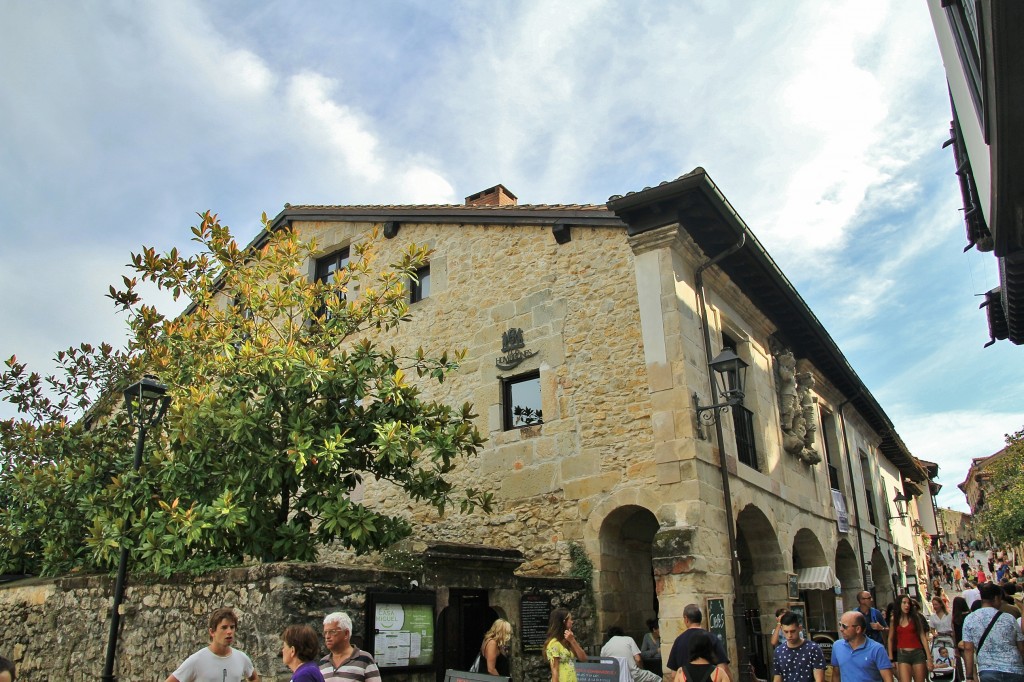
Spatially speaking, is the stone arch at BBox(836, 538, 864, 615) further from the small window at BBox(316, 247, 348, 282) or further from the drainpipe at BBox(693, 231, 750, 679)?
the small window at BBox(316, 247, 348, 282)

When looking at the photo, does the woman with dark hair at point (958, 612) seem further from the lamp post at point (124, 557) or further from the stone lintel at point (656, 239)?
the lamp post at point (124, 557)

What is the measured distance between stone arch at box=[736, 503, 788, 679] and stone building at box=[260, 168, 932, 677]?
3 centimetres

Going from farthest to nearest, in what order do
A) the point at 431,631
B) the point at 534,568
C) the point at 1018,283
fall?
the point at 534,568
the point at 1018,283
the point at 431,631

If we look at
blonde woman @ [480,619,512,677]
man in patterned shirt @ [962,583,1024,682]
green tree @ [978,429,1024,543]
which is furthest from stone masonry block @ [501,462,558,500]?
green tree @ [978,429,1024,543]

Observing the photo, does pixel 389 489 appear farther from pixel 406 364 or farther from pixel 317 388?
pixel 317 388

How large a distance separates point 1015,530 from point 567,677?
84.3 feet

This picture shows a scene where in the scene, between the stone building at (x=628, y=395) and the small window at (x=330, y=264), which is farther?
the small window at (x=330, y=264)

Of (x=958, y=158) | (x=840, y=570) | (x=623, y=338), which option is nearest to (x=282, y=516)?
(x=623, y=338)

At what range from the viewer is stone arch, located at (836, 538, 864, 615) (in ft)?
53.7

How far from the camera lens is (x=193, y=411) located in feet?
25.5

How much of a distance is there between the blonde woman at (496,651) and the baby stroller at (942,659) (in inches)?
333

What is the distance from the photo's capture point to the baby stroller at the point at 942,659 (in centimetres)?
1156

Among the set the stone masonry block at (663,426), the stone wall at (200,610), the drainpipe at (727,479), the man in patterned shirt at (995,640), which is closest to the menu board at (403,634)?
the stone wall at (200,610)

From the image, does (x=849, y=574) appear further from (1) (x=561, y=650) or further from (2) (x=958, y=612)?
(1) (x=561, y=650)
